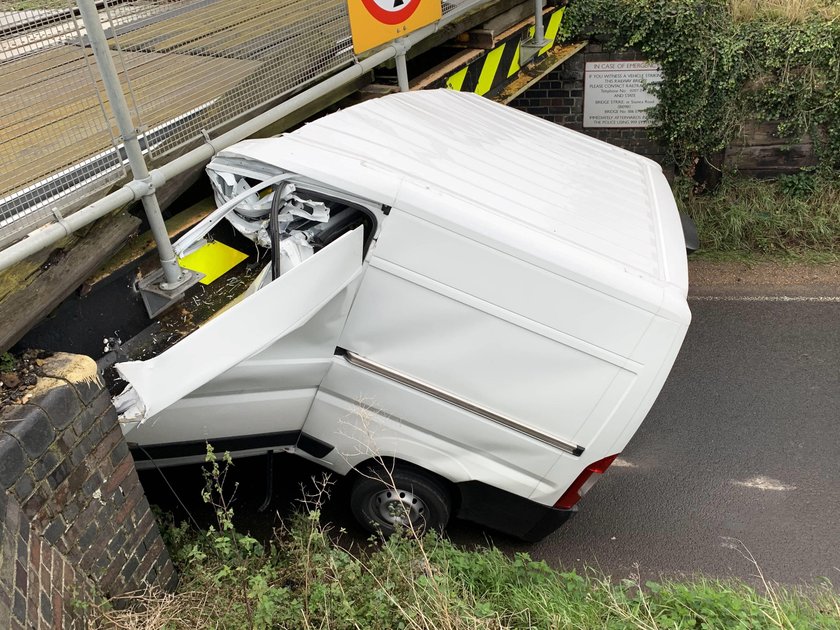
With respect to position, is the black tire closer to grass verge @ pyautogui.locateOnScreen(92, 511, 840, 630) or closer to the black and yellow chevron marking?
grass verge @ pyautogui.locateOnScreen(92, 511, 840, 630)

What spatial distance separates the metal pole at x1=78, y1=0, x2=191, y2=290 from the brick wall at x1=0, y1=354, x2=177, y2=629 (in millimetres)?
681

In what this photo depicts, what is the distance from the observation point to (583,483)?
13.6 feet

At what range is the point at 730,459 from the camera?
556cm

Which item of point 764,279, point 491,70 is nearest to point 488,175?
point 491,70

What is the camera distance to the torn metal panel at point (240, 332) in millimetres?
3082

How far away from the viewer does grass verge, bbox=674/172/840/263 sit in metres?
8.56

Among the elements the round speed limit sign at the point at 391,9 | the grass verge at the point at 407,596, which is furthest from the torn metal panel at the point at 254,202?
the round speed limit sign at the point at 391,9

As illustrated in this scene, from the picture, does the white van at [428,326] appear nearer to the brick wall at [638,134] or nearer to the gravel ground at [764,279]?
the gravel ground at [764,279]

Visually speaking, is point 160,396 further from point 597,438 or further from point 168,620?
point 597,438

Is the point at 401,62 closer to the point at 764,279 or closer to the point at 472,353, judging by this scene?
the point at 472,353

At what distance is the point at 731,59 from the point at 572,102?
193 cm

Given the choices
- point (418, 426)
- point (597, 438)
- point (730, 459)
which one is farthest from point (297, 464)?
point (730, 459)

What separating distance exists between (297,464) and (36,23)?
3292mm

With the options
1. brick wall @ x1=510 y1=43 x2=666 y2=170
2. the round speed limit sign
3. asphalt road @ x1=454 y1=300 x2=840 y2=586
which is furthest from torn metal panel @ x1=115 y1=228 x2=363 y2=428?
brick wall @ x1=510 y1=43 x2=666 y2=170
